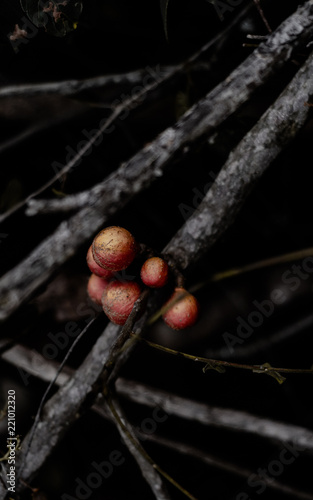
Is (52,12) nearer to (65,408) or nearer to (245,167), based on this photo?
(245,167)

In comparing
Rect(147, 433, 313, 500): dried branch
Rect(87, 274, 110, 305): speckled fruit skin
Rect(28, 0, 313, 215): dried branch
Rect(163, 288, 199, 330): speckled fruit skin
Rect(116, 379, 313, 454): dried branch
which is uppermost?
Rect(28, 0, 313, 215): dried branch

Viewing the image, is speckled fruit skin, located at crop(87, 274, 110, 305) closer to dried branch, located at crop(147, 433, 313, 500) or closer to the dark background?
the dark background

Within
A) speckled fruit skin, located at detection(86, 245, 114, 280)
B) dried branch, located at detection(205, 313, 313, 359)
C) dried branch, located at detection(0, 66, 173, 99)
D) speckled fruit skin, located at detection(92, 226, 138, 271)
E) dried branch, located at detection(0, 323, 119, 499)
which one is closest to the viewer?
speckled fruit skin, located at detection(92, 226, 138, 271)

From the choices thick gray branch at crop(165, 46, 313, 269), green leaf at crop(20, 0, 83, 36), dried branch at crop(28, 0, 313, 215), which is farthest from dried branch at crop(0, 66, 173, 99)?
thick gray branch at crop(165, 46, 313, 269)

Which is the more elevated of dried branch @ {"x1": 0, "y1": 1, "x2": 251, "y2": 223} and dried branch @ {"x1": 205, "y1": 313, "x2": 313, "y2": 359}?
dried branch @ {"x1": 0, "y1": 1, "x2": 251, "y2": 223}

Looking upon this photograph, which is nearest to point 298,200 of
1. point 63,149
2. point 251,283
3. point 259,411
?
point 251,283

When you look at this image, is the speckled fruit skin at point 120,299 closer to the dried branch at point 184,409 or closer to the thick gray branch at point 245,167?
the thick gray branch at point 245,167

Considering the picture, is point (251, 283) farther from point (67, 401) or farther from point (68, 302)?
point (67, 401)
